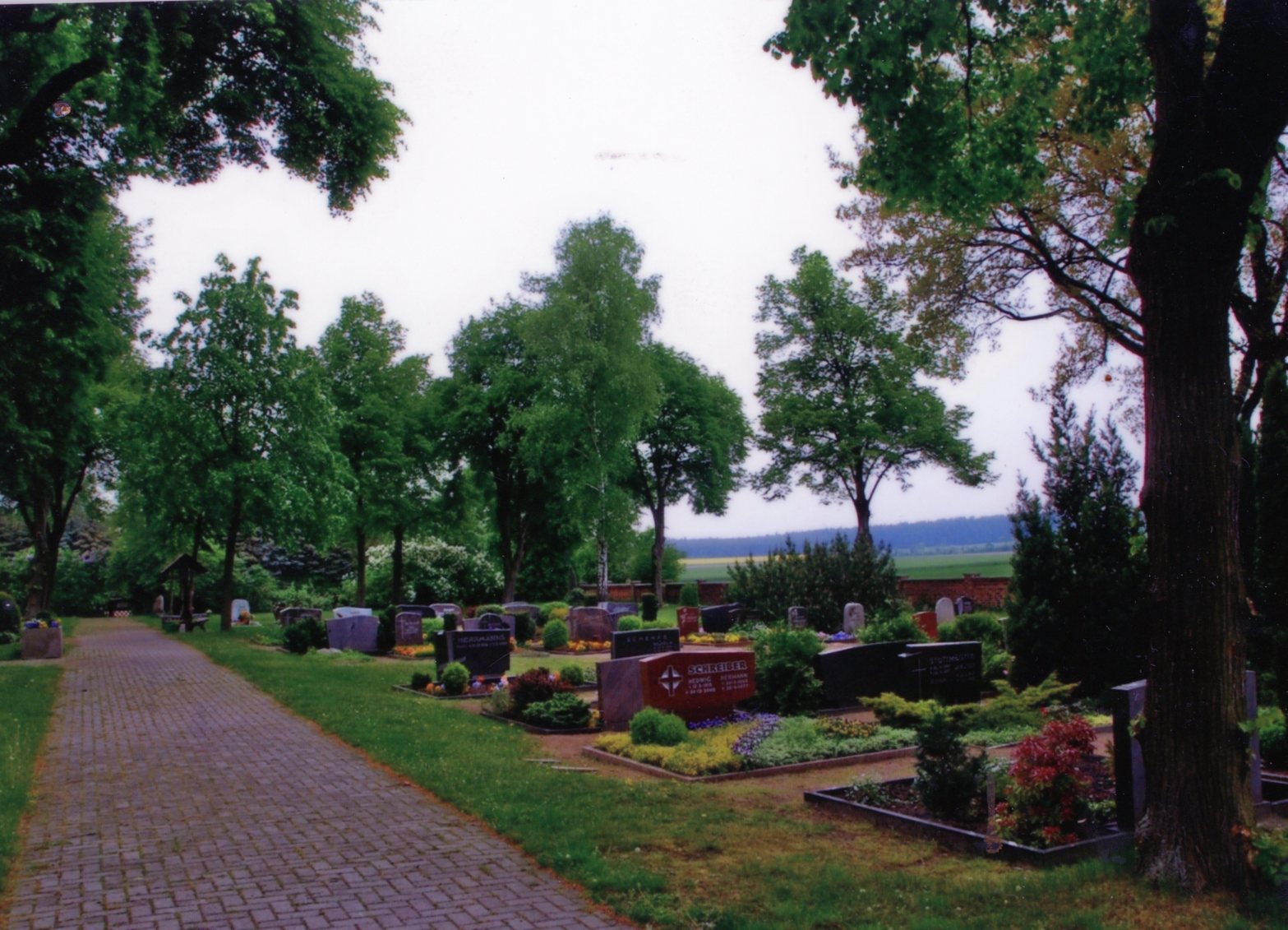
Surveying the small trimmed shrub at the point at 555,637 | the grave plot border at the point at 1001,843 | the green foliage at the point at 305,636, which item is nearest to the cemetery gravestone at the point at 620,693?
the grave plot border at the point at 1001,843

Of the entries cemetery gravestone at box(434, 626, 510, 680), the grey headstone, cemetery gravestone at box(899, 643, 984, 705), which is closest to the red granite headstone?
cemetery gravestone at box(899, 643, 984, 705)

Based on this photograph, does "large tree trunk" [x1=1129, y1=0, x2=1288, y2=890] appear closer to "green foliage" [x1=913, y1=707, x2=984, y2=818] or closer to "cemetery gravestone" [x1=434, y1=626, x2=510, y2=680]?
"green foliage" [x1=913, y1=707, x2=984, y2=818]

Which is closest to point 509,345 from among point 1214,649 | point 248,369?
point 248,369

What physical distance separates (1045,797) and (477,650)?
42.6ft

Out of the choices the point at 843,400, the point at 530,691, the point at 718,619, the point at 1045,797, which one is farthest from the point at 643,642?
the point at 843,400

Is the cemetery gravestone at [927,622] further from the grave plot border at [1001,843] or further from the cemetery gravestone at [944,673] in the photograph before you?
the grave plot border at [1001,843]

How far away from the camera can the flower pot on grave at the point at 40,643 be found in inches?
955

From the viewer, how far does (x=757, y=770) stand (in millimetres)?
10023

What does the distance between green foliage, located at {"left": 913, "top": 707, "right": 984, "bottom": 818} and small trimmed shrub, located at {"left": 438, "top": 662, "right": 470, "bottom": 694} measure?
415 inches

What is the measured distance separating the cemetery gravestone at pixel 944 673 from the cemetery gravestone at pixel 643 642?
460 centimetres

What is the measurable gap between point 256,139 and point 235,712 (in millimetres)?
8379

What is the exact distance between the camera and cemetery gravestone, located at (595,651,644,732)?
1253 centimetres

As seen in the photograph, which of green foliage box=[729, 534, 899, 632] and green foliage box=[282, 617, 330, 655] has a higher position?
green foliage box=[729, 534, 899, 632]

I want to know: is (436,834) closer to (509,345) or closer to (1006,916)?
(1006,916)
